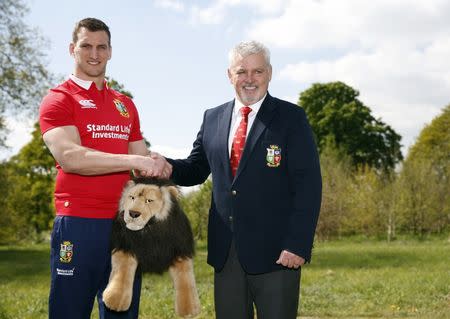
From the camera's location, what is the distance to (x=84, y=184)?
4.11m

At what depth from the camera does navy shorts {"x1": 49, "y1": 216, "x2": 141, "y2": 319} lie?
13.4 feet

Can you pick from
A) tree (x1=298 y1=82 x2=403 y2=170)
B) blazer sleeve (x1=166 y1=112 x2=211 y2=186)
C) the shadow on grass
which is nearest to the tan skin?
blazer sleeve (x1=166 y1=112 x2=211 y2=186)

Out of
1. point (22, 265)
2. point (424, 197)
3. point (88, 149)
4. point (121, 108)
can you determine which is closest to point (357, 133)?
point (424, 197)

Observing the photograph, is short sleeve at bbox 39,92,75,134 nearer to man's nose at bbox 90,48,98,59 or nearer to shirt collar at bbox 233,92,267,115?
man's nose at bbox 90,48,98,59

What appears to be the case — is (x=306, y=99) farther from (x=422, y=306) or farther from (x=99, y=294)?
(x=99, y=294)

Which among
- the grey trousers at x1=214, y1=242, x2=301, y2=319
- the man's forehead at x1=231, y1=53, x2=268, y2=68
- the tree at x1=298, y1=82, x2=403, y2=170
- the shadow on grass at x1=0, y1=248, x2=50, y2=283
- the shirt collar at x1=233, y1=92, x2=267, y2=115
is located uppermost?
the tree at x1=298, y1=82, x2=403, y2=170

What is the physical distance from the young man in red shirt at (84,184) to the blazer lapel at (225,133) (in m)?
0.46

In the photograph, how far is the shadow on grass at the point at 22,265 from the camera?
715 inches

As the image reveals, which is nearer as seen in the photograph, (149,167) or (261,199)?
(149,167)

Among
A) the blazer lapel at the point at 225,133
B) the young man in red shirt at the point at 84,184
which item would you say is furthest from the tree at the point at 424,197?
the young man in red shirt at the point at 84,184

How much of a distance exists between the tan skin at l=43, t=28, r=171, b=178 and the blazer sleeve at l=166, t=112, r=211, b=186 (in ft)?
1.14

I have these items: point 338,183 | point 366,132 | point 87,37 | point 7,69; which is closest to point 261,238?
point 87,37

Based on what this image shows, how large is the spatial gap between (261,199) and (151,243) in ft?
3.16

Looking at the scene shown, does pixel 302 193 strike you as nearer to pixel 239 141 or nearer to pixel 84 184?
pixel 239 141
